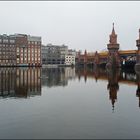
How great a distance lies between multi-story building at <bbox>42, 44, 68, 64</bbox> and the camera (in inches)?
6432

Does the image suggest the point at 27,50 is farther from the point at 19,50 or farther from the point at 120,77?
the point at 120,77

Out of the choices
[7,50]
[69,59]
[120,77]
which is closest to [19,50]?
[7,50]

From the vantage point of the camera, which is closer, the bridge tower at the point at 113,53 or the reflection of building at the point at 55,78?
the reflection of building at the point at 55,78

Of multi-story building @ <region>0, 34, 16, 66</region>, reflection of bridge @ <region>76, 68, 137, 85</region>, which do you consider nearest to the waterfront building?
multi-story building @ <region>0, 34, 16, 66</region>

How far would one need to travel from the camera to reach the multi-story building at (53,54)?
16338 cm

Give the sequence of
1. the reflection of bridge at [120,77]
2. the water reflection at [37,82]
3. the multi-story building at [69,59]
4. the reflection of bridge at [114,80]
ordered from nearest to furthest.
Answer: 1. the water reflection at [37,82]
2. the reflection of bridge at [114,80]
3. the reflection of bridge at [120,77]
4. the multi-story building at [69,59]

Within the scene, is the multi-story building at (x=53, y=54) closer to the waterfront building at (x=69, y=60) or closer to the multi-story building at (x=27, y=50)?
the waterfront building at (x=69, y=60)

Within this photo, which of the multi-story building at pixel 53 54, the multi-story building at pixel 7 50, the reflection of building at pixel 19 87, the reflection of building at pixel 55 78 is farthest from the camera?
the multi-story building at pixel 53 54

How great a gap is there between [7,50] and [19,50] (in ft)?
21.0

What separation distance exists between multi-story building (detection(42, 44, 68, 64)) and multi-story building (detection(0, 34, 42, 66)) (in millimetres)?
29805

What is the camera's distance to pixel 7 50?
122m

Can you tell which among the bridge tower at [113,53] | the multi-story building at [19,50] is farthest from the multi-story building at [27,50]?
the bridge tower at [113,53]

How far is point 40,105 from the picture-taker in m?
21.2

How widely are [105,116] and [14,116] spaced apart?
19.7 feet
